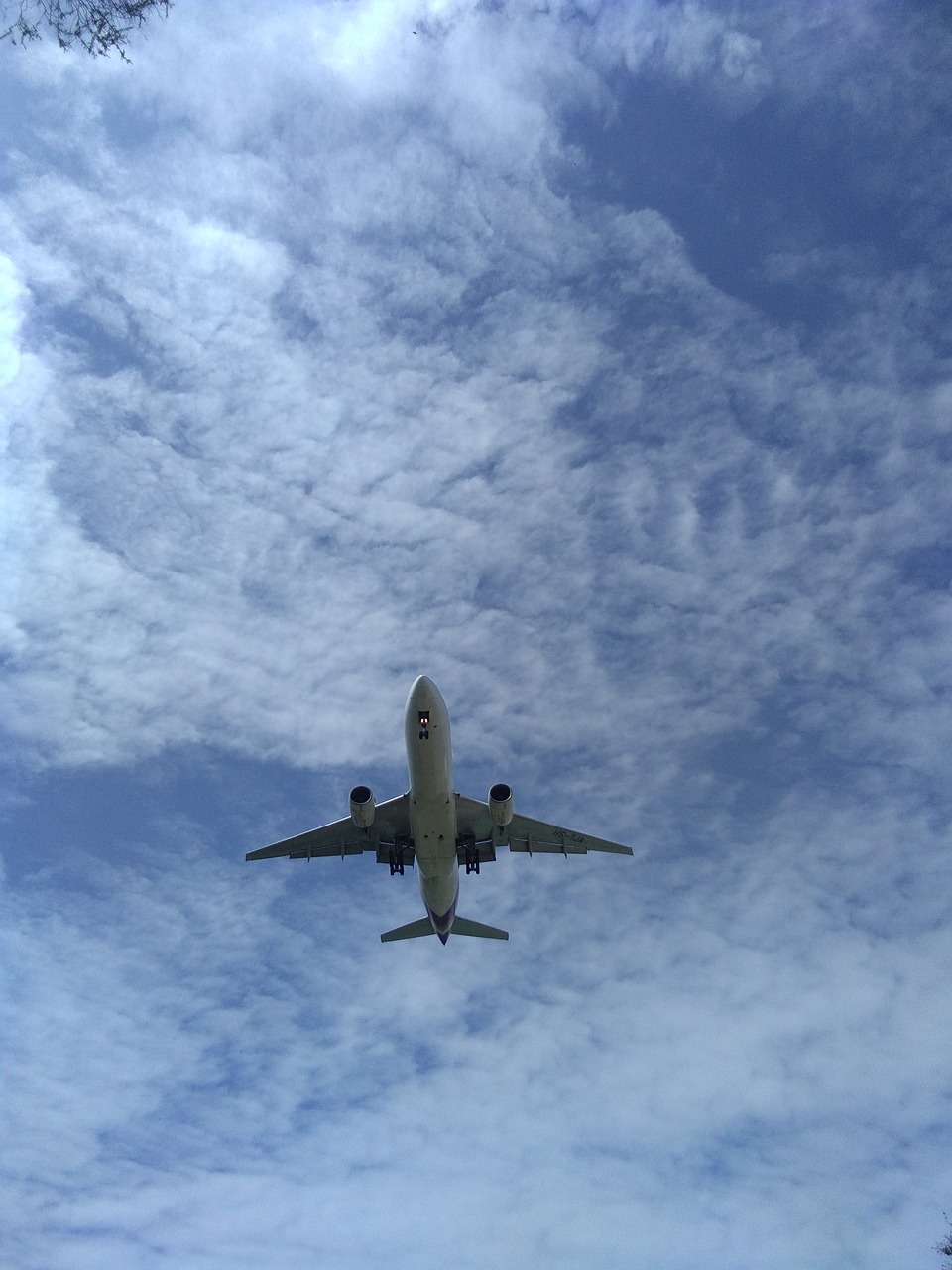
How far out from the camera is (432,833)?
117 ft

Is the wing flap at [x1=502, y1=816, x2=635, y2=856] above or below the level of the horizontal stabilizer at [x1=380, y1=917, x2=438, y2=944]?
above

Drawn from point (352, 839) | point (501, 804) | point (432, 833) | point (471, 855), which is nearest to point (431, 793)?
point (432, 833)

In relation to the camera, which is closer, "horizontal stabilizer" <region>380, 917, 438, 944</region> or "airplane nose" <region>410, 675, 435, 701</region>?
"airplane nose" <region>410, 675, 435, 701</region>

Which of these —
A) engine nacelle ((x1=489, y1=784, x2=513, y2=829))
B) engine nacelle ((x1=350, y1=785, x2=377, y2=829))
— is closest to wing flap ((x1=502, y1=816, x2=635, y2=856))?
engine nacelle ((x1=489, y1=784, x2=513, y2=829))

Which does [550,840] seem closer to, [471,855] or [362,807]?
[471,855]

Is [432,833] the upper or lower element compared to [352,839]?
lower

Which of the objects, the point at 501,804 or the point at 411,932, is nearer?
the point at 501,804

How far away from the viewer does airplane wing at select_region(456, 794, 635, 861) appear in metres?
40.8

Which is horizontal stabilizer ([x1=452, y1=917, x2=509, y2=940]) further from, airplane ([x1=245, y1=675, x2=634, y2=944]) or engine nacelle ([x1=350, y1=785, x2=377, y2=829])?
engine nacelle ([x1=350, y1=785, x2=377, y2=829])

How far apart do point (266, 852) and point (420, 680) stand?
1442cm

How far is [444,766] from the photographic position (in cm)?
3375

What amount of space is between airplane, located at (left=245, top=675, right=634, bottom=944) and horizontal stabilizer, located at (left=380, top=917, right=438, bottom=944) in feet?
0.17

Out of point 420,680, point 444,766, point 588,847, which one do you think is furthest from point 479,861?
point 420,680

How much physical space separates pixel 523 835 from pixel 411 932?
7750 millimetres
